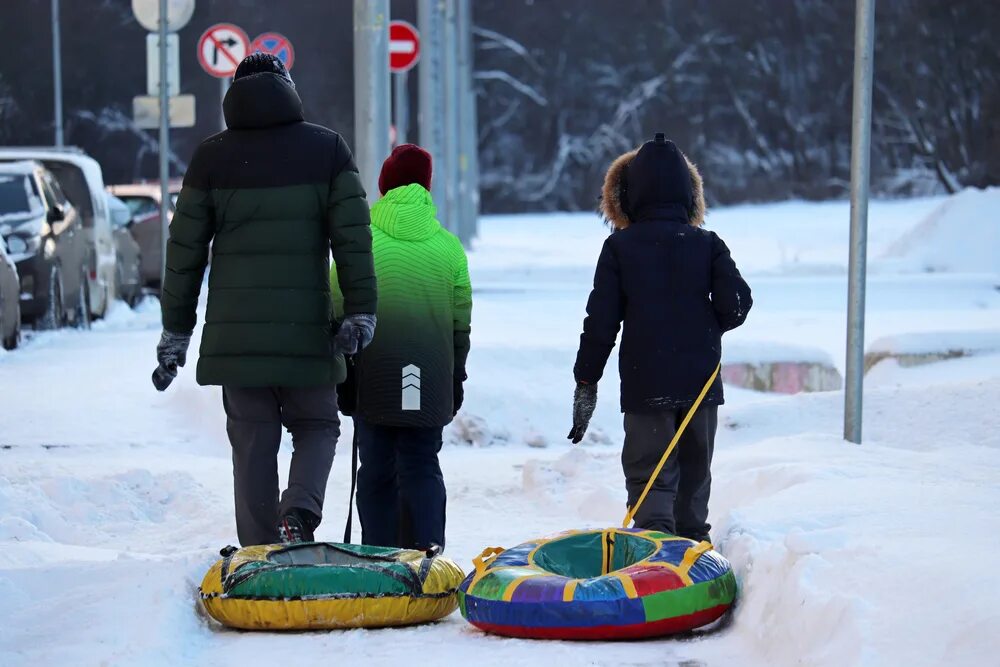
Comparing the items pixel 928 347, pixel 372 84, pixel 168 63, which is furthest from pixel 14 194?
pixel 928 347

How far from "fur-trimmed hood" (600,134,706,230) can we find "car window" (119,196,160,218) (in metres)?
18.1

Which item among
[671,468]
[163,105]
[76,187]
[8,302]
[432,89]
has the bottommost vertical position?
[8,302]

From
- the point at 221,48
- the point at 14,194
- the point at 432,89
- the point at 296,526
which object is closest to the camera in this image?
the point at 296,526

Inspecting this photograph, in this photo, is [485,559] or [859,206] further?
[859,206]

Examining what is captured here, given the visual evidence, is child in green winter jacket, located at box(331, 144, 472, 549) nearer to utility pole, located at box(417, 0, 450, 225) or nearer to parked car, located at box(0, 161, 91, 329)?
parked car, located at box(0, 161, 91, 329)

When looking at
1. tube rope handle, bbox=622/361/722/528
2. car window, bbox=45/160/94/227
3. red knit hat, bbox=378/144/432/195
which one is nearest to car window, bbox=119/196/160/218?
car window, bbox=45/160/94/227

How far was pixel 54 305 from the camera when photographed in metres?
16.4

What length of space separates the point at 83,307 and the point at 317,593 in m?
12.5

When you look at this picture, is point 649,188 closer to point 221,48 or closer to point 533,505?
point 533,505

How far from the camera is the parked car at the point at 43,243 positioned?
1586 centimetres

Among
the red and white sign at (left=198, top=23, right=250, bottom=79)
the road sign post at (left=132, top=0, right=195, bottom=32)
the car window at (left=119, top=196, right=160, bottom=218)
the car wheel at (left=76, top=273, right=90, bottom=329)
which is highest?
the road sign post at (left=132, top=0, right=195, bottom=32)

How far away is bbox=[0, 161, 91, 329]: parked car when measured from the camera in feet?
52.0

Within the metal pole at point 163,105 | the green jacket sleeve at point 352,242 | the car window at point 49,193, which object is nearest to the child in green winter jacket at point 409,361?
the green jacket sleeve at point 352,242

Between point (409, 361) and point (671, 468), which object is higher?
point (409, 361)
